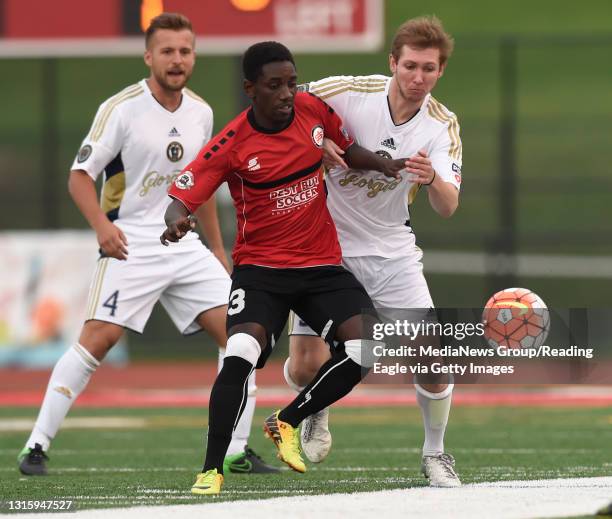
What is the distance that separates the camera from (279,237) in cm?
667

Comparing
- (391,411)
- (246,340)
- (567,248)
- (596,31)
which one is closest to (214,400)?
(246,340)

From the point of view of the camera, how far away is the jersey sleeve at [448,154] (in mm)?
6684

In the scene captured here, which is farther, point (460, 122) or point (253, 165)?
point (460, 122)

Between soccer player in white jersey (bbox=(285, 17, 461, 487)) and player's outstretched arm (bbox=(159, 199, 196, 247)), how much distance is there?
0.77m

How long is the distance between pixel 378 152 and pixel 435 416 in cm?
126

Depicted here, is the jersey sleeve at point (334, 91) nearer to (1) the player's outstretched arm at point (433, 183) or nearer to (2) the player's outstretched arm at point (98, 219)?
(1) the player's outstretched arm at point (433, 183)

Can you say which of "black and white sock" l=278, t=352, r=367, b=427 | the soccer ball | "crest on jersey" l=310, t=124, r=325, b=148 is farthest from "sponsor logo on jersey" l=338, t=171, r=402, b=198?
the soccer ball

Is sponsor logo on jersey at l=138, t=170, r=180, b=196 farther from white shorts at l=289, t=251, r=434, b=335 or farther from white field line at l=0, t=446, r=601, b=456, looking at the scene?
white field line at l=0, t=446, r=601, b=456

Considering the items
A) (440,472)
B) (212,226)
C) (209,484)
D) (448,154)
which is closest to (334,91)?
(448,154)

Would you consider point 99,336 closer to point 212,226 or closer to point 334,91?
point 212,226

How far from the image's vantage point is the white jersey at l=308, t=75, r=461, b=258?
272 inches

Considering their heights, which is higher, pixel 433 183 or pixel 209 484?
pixel 433 183

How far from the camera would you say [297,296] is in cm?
665

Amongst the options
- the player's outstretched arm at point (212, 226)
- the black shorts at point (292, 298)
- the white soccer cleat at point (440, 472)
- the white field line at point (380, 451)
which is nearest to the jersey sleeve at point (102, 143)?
the player's outstretched arm at point (212, 226)
